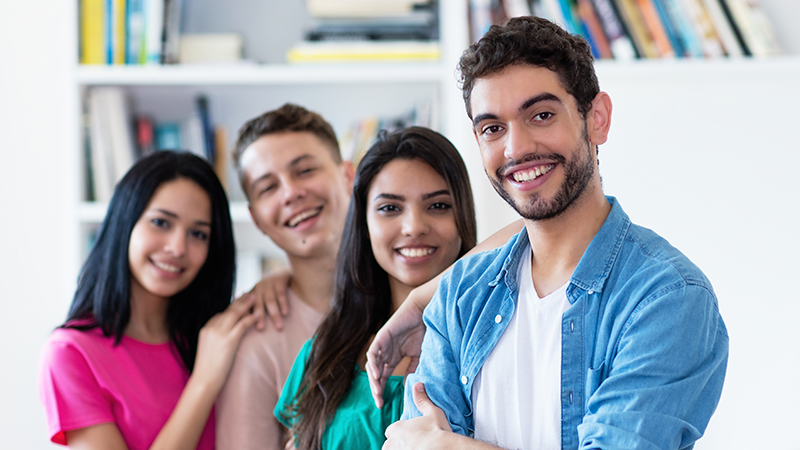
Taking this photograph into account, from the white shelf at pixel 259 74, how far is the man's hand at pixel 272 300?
699mm

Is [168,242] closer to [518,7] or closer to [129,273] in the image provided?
[129,273]

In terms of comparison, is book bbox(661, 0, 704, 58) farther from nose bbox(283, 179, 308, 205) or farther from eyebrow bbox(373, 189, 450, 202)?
nose bbox(283, 179, 308, 205)

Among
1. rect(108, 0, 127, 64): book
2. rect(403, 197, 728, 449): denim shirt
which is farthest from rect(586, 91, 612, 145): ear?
rect(108, 0, 127, 64): book

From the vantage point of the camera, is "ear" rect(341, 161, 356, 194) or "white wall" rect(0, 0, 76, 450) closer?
"ear" rect(341, 161, 356, 194)

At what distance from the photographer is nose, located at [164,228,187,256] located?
1.82 metres

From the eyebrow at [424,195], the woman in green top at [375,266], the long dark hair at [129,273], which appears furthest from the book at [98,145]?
the eyebrow at [424,195]

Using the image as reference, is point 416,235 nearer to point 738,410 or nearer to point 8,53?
point 738,410

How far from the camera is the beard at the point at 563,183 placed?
42.4 inches

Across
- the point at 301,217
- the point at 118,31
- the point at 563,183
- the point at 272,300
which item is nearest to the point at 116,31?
the point at 118,31

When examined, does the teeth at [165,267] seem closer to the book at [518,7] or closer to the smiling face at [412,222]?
the smiling face at [412,222]

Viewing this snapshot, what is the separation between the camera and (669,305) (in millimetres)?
949

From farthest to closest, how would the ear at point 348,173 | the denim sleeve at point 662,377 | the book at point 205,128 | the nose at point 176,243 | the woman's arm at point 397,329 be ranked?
the book at point 205,128 → the ear at point 348,173 → the nose at point 176,243 → the woman's arm at point 397,329 → the denim sleeve at point 662,377

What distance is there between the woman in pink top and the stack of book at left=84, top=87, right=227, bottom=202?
42 centimetres

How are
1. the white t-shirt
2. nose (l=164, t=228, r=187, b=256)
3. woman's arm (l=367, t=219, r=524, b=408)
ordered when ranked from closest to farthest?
1. the white t-shirt
2. woman's arm (l=367, t=219, r=524, b=408)
3. nose (l=164, t=228, r=187, b=256)
